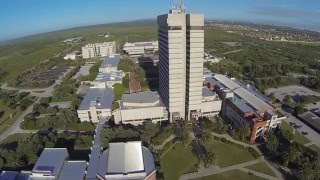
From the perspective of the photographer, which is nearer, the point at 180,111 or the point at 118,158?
the point at 118,158

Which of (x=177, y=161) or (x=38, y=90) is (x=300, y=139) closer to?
(x=177, y=161)

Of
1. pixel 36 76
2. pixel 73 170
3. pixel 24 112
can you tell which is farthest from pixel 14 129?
pixel 36 76

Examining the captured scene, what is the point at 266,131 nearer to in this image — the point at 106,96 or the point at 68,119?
the point at 106,96

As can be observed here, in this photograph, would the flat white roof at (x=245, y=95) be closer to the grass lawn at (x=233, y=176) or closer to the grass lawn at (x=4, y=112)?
the grass lawn at (x=233, y=176)

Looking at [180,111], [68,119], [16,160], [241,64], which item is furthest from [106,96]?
[241,64]

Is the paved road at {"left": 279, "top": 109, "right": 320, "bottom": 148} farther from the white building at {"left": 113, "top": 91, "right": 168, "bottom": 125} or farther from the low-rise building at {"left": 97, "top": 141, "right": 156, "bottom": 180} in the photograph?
the low-rise building at {"left": 97, "top": 141, "right": 156, "bottom": 180}

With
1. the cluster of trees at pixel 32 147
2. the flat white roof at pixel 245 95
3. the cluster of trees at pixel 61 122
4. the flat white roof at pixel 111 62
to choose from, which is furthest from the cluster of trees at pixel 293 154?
the flat white roof at pixel 111 62

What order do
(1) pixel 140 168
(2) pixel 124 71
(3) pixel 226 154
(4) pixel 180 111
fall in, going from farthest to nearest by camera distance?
(2) pixel 124 71 < (4) pixel 180 111 < (3) pixel 226 154 < (1) pixel 140 168
